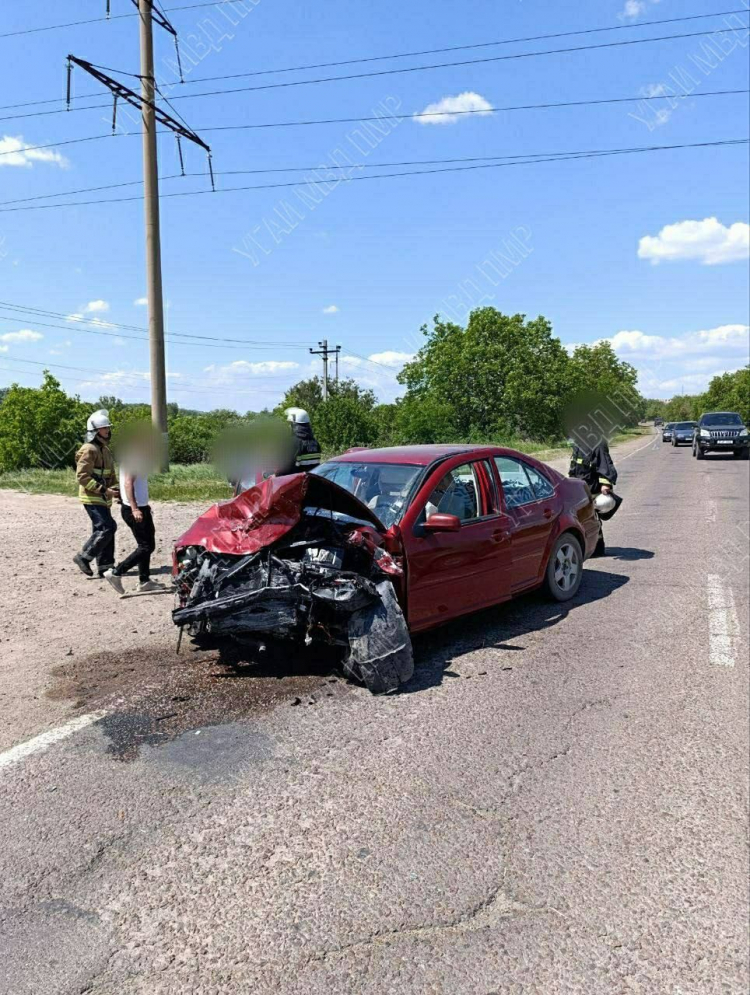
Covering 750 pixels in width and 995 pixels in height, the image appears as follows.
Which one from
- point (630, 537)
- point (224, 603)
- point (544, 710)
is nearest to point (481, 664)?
point (544, 710)

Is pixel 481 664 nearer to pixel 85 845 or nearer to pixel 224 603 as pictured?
pixel 224 603

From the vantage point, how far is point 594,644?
5.75 meters

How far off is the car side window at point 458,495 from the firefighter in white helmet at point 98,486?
4.04 metres

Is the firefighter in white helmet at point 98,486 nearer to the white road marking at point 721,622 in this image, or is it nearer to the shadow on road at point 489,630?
the shadow on road at point 489,630

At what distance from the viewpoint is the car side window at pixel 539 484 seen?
688cm

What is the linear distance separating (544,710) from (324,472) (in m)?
2.85

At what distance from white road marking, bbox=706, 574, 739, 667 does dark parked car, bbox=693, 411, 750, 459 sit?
2507 centimetres

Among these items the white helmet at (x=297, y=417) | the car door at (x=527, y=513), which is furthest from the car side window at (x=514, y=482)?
the white helmet at (x=297, y=417)

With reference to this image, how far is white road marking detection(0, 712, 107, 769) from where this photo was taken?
3.79 meters

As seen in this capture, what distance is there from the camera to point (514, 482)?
6.59 meters

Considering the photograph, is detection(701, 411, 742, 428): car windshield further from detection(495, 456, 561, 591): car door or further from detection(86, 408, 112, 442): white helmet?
detection(86, 408, 112, 442): white helmet

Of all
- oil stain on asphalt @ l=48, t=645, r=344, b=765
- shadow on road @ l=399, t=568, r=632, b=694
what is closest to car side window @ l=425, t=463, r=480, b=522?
shadow on road @ l=399, t=568, r=632, b=694

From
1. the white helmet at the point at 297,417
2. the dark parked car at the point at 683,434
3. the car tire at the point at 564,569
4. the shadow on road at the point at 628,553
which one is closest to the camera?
the car tire at the point at 564,569

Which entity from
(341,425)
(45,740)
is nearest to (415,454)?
(45,740)
